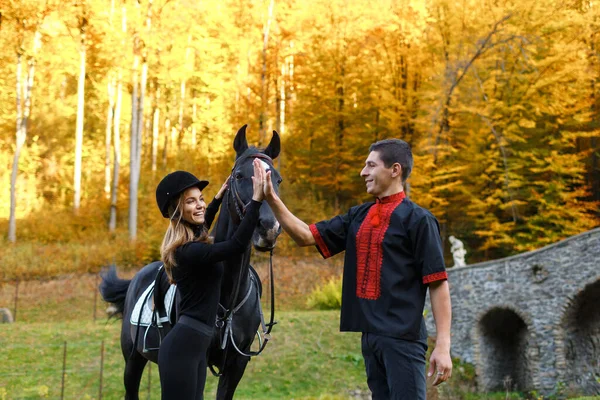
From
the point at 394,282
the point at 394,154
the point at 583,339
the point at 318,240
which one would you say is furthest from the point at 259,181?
the point at 583,339

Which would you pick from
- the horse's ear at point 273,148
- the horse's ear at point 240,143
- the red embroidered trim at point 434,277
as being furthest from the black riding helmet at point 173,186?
the red embroidered trim at point 434,277

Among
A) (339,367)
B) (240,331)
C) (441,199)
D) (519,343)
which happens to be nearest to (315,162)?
(441,199)

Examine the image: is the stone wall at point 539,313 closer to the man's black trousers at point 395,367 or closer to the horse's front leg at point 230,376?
the horse's front leg at point 230,376

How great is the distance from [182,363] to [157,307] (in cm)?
125

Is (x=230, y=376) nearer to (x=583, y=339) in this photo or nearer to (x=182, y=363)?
(x=182, y=363)

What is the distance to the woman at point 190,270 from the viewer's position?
373 cm

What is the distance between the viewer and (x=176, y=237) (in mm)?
3863

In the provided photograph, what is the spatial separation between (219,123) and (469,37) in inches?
546

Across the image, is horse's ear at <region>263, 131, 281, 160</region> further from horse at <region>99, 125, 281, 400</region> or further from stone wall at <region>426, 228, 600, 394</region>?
stone wall at <region>426, 228, 600, 394</region>

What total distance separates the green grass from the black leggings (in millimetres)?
8086

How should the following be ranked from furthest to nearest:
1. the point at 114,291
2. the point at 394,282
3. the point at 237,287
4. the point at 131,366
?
1. the point at 114,291
2. the point at 131,366
3. the point at 237,287
4. the point at 394,282

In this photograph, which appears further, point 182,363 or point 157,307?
point 157,307

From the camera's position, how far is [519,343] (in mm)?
19703

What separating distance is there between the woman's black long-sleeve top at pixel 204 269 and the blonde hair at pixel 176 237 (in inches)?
1.2
